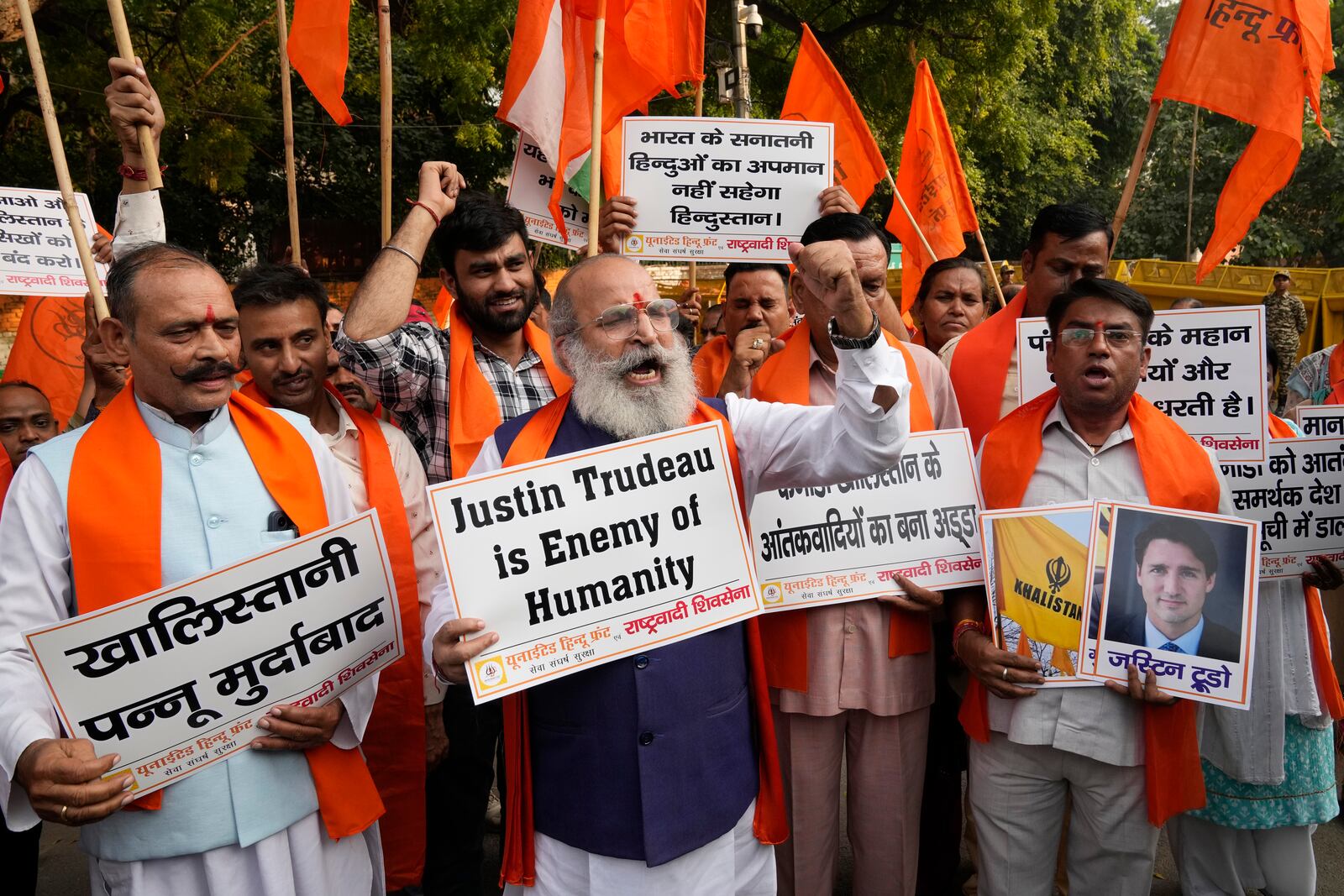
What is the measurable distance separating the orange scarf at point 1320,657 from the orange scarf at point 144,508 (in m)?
3.08

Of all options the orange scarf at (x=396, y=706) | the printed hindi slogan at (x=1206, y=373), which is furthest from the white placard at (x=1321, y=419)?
the orange scarf at (x=396, y=706)

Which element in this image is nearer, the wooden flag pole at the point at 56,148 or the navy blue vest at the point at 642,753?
the navy blue vest at the point at 642,753

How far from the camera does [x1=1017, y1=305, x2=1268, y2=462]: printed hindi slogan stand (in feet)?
11.0

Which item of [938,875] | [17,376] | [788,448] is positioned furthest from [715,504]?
[17,376]

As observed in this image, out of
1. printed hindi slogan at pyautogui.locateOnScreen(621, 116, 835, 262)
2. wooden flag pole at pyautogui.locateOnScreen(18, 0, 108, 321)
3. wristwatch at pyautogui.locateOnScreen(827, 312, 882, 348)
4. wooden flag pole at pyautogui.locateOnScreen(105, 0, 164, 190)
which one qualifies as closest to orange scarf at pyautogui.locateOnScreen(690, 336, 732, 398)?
printed hindi slogan at pyautogui.locateOnScreen(621, 116, 835, 262)

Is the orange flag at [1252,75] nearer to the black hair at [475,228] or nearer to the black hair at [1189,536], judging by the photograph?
the black hair at [1189,536]

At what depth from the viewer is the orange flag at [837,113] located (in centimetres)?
582

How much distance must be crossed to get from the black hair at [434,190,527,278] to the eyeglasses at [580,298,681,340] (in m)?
0.99

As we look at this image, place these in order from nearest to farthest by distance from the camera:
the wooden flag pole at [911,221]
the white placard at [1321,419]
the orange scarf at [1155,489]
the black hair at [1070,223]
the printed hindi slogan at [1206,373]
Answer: the orange scarf at [1155,489], the printed hindi slogan at [1206,373], the white placard at [1321,419], the black hair at [1070,223], the wooden flag pole at [911,221]

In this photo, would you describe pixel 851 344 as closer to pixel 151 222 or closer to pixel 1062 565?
pixel 1062 565

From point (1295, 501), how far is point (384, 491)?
298cm

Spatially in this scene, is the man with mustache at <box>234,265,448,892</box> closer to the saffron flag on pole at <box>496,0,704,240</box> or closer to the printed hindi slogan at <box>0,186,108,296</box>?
the saffron flag on pole at <box>496,0,704,240</box>

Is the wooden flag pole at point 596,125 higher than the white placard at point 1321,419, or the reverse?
the wooden flag pole at point 596,125

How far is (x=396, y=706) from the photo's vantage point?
3.17 meters
